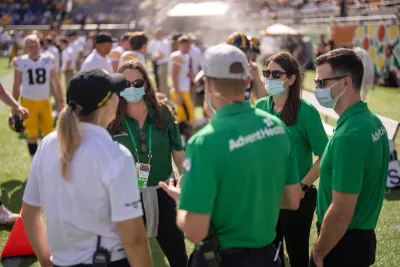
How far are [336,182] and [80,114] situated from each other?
1391 millimetres

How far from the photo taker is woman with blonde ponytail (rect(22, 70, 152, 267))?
7.94 feet

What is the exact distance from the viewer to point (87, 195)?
96.1 inches

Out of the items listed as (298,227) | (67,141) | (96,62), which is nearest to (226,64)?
(67,141)

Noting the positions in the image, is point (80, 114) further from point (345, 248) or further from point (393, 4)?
point (393, 4)

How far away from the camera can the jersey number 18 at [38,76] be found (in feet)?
28.5

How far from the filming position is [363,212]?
297cm

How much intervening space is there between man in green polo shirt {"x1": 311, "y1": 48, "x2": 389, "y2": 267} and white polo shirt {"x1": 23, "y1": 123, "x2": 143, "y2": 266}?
1.09 metres

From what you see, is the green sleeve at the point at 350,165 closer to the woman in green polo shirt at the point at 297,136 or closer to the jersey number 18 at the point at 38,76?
the woman in green polo shirt at the point at 297,136

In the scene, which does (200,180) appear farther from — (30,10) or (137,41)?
(30,10)

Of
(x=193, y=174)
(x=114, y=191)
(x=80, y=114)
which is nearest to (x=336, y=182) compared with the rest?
(x=193, y=174)

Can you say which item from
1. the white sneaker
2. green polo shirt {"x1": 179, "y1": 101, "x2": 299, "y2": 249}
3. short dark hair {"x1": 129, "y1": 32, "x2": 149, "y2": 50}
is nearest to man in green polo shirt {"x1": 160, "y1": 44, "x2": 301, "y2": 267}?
green polo shirt {"x1": 179, "y1": 101, "x2": 299, "y2": 249}

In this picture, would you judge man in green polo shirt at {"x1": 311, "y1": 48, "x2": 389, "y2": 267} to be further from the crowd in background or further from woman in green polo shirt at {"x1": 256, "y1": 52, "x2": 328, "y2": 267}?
the crowd in background

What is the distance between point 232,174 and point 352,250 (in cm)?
111

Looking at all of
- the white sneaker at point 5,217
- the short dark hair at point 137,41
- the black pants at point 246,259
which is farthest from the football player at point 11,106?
the black pants at point 246,259
